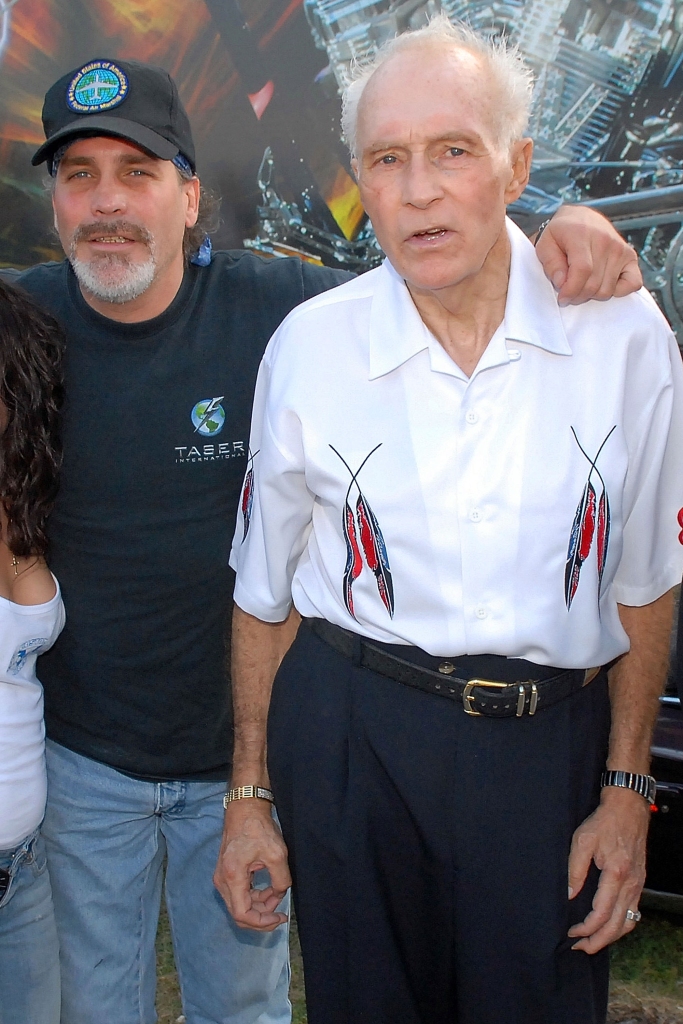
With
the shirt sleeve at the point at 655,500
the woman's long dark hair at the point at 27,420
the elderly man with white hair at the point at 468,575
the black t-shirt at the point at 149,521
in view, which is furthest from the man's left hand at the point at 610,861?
the woman's long dark hair at the point at 27,420

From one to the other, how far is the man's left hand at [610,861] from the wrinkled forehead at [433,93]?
0.99 m

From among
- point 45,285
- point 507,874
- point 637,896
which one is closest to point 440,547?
point 507,874

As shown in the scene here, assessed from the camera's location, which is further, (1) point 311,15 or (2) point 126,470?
(1) point 311,15

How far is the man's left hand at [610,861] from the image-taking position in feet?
4.82

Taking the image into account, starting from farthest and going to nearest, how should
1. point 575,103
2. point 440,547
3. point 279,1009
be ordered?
point 575,103
point 279,1009
point 440,547

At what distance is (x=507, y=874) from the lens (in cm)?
→ 146

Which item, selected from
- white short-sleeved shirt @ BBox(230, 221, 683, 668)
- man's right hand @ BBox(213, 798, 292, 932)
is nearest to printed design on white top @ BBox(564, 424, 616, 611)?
white short-sleeved shirt @ BBox(230, 221, 683, 668)

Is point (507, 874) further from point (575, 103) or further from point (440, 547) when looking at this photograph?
point (575, 103)

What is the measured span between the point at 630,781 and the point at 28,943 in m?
1.11

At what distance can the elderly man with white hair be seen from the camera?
1427mm

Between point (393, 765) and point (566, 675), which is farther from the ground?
point (566, 675)

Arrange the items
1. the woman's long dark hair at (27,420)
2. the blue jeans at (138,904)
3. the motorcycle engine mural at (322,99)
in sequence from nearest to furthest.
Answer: the woman's long dark hair at (27,420) → the blue jeans at (138,904) → the motorcycle engine mural at (322,99)

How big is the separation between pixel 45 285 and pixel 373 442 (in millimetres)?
960

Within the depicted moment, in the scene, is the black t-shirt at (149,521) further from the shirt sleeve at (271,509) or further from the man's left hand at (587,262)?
the man's left hand at (587,262)
